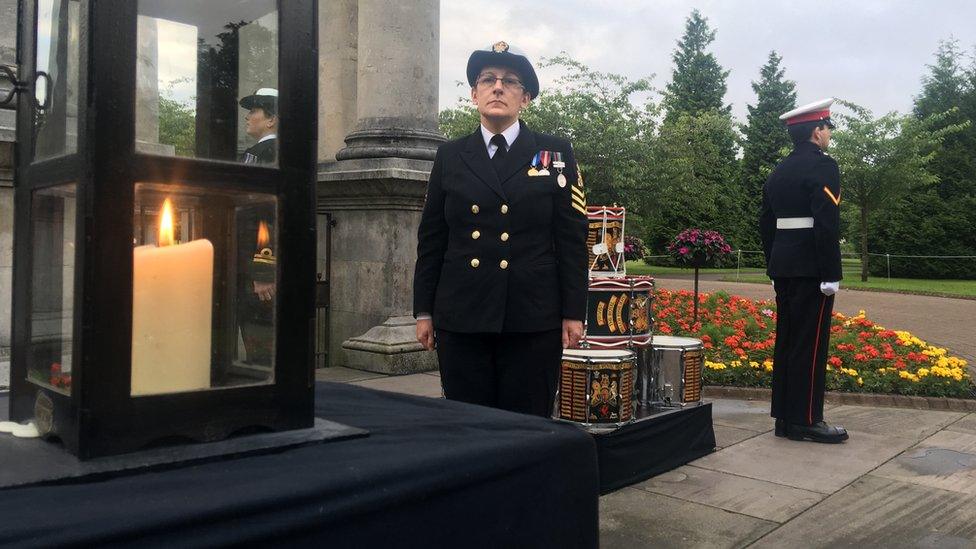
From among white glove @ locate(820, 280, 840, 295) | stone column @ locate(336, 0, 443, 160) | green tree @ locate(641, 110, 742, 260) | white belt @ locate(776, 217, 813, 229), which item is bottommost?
white glove @ locate(820, 280, 840, 295)

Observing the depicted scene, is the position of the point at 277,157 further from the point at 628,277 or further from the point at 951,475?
the point at 951,475

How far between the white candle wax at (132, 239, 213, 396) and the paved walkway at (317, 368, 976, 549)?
2659mm

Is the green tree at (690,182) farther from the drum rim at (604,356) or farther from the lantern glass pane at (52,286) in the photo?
the lantern glass pane at (52,286)

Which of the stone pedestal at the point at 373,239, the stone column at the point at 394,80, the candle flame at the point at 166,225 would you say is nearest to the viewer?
the candle flame at the point at 166,225

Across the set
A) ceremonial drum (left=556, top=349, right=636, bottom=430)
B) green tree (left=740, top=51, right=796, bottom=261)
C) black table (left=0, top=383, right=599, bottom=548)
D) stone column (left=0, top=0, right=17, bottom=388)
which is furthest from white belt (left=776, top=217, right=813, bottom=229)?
green tree (left=740, top=51, right=796, bottom=261)

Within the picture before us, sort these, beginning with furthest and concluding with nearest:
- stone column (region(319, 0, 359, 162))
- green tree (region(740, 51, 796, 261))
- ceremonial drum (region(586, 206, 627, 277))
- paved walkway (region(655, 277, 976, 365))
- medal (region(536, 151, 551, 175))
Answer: green tree (region(740, 51, 796, 261)) < paved walkway (region(655, 277, 976, 365)) < stone column (region(319, 0, 359, 162)) < ceremonial drum (region(586, 206, 627, 277)) < medal (region(536, 151, 551, 175))

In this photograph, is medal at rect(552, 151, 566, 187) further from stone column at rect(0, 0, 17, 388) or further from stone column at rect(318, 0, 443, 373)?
stone column at rect(318, 0, 443, 373)

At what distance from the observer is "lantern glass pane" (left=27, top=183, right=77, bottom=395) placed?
3.93 feet

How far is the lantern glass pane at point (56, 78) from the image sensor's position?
1214 millimetres

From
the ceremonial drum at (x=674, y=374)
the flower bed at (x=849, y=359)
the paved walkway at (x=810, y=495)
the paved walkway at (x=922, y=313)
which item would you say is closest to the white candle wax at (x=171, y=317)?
the paved walkway at (x=810, y=495)

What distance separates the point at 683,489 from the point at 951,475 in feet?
5.58

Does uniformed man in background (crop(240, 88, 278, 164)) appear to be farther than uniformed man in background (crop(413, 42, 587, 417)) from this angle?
No

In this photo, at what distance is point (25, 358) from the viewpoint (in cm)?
140

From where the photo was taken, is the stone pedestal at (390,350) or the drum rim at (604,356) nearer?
the drum rim at (604,356)
